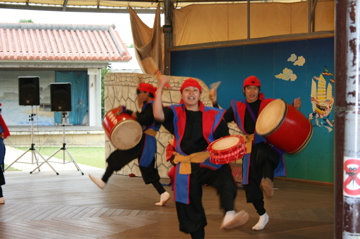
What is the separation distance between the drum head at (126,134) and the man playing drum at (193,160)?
53.9 inches

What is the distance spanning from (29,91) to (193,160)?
633 centimetres

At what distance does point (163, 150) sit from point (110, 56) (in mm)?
7878

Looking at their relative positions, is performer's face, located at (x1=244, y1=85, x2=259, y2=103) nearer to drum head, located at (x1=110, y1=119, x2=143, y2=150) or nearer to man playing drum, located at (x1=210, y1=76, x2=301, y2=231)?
man playing drum, located at (x1=210, y1=76, x2=301, y2=231)

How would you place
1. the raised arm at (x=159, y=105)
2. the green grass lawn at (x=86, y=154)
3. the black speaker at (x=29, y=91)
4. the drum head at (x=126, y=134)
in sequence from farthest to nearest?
1. the green grass lawn at (x=86, y=154)
2. the black speaker at (x=29, y=91)
3. the drum head at (x=126, y=134)
4. the raised arm at (x=159, y=105)

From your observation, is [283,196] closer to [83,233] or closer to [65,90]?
[83,233]

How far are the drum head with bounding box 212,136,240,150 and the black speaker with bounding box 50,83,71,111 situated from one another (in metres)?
6.15

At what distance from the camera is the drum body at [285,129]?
4785mm

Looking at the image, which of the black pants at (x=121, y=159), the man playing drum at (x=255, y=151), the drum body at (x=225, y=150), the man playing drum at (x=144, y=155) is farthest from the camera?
the black pants at (x=121, y=159)

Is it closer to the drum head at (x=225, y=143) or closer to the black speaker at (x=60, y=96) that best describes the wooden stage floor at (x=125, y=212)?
the drum head at (x=225, y=143)

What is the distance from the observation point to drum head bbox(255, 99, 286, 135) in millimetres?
4797

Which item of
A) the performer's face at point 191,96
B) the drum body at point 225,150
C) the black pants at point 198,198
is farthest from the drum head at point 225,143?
the performer's face at point 191,96

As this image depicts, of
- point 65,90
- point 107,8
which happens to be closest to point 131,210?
point 65,90

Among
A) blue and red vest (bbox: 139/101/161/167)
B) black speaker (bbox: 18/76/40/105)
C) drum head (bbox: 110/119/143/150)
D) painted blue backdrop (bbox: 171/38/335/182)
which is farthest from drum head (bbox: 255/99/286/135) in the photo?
black speaker (bbox: 18/76/40/105)

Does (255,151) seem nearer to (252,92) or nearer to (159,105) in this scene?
(252,92)
